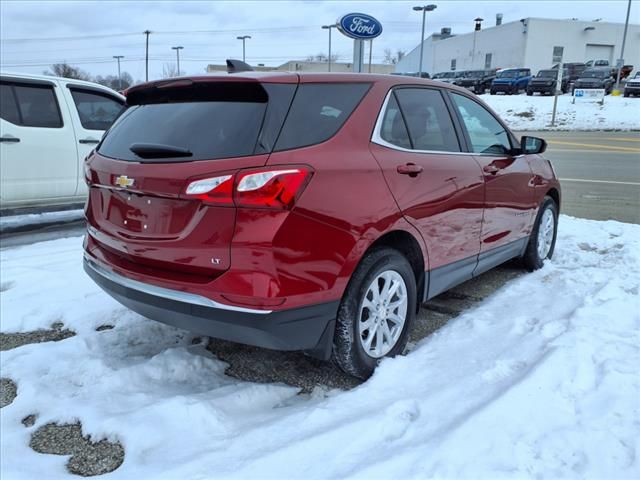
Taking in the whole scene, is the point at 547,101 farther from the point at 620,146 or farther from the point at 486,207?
the point at 486,207

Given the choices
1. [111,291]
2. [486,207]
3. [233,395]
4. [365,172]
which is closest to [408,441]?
[233,395]

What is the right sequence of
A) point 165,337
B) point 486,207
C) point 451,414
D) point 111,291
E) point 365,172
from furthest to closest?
point 486,207, point 165,337, point 111,291, point 365,172, point 451,414

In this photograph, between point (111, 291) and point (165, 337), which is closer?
point (111, 291)

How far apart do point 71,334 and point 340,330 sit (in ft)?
6.79

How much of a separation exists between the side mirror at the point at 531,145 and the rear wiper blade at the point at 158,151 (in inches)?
124

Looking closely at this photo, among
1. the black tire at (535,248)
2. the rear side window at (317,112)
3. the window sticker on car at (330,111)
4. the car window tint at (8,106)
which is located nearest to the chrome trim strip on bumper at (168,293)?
the rear side window at (317,112)

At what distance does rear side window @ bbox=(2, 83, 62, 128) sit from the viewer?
6016mm

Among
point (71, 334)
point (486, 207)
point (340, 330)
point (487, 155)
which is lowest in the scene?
point (71, 334)

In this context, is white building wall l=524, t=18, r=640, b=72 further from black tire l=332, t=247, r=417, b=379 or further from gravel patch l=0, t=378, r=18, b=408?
gravel patch l=0, t=378, r=18, b=408

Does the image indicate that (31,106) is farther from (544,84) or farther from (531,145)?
(544,84)

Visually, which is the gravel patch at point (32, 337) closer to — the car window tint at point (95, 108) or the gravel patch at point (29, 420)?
the gravel patch at point (29, 420)

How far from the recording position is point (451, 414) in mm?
2627

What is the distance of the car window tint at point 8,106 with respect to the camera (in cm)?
596

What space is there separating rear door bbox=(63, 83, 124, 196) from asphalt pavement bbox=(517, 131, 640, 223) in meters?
6.85
